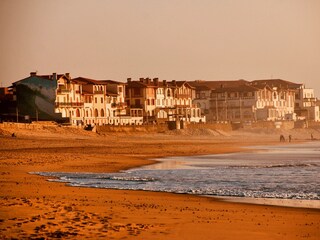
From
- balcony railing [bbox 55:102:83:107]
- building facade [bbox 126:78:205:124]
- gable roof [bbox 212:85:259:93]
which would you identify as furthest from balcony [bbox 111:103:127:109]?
gable roof [bbox 212:85:259:93]

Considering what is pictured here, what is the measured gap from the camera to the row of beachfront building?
9412 centimetres

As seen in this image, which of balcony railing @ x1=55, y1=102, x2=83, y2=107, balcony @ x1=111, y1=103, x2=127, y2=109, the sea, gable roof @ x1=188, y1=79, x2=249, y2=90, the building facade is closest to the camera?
the sea

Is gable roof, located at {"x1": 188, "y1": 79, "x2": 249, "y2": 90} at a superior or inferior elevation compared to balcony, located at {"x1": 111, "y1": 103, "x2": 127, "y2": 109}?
superior

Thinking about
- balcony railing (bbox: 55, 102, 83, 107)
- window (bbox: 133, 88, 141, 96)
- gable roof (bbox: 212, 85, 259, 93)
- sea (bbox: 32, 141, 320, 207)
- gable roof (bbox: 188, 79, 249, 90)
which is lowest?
sea (bbox: 32, 141, 320, 207)

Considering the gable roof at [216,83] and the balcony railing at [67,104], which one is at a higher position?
the gable roof at [216,83]

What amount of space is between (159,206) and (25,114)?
73.9 m

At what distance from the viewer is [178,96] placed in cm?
12719

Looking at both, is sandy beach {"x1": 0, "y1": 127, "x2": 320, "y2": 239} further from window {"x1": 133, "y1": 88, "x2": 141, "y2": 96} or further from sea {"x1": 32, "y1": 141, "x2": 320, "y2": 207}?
window {"x1": 133, "y1": 88, "x2": 141, "y2": 96}

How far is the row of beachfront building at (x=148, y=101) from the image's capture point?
9412 cm

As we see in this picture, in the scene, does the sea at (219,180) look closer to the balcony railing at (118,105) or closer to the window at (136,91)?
the balcony railing at (118,105)

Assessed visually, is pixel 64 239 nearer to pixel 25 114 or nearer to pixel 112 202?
pixel 112 202

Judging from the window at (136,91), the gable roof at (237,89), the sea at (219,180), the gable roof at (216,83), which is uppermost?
the gable roof at (216,83)

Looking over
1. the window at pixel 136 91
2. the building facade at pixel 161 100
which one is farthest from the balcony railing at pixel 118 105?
the window at pixel 136 91

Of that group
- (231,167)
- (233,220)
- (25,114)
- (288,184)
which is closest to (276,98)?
(25,114)
